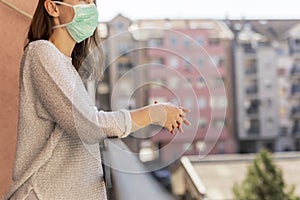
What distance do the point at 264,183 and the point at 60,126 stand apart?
4.74 m

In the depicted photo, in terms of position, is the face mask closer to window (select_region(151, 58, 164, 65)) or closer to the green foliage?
window (select_region(151, 58, 164, 65))

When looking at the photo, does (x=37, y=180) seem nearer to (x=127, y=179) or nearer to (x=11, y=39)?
(x=127, y=179)

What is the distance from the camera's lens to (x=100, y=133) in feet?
1.71

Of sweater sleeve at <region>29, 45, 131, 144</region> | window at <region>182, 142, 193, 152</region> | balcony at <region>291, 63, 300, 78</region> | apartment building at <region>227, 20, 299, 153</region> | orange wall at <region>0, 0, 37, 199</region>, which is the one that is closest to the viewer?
sweater sleeve at <region>29, 45, 131, 144</region>

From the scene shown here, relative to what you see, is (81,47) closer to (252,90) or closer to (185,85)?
A: (185,85)

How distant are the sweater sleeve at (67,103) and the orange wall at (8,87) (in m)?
0.39

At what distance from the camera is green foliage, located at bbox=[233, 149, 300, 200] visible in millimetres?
4934

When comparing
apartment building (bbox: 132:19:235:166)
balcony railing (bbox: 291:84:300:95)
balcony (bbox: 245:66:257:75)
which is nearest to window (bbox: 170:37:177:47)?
apartment building (bbox: 132:19:235:166)

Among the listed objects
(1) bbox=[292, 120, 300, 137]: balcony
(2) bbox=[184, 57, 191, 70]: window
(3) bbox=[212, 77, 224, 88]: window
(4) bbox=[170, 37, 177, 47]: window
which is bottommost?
(1) bbox=[292, 120, 300, 137]: balcony

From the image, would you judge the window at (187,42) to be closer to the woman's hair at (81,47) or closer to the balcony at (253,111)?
the woman's hair at (81,47)

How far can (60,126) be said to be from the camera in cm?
53

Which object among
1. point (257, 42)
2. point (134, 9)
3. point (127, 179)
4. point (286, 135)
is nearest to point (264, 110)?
point (286, 135)

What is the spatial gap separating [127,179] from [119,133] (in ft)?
0.90

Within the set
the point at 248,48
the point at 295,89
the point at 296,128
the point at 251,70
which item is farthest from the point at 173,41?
the point at 296,128
